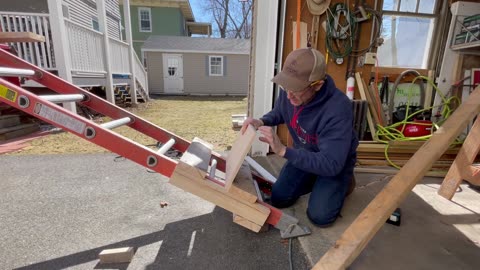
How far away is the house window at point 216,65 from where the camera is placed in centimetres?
1505

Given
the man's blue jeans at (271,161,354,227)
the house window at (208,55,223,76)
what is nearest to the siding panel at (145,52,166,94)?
the house window at (208,55,223,76)

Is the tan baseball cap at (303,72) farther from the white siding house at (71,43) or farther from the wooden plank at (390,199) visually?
the white siding house at (71,43)

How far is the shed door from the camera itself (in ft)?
48.4

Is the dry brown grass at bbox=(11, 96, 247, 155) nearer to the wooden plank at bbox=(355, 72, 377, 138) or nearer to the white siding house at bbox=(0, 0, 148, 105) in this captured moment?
the white siding house at bbox=(0, 0, 148, 105)

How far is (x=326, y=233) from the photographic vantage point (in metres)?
1.84

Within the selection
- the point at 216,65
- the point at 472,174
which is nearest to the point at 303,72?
the point at 472,174

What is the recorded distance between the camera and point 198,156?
6.41ft

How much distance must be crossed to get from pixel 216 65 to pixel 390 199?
14.6 m

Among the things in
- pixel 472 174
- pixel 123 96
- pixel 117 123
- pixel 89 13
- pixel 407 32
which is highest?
pixel 89 13

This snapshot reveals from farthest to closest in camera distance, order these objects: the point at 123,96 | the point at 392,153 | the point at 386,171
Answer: the point at 123,96, the point at 392,153, the point at 386,171

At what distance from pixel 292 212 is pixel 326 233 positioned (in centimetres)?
35

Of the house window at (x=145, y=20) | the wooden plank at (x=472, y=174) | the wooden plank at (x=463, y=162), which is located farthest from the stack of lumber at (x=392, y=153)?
the house window at (x=145, y=20)

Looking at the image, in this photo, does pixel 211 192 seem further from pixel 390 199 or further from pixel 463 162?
pixel 463 162

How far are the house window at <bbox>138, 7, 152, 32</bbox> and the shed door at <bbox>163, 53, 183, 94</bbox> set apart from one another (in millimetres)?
2940
